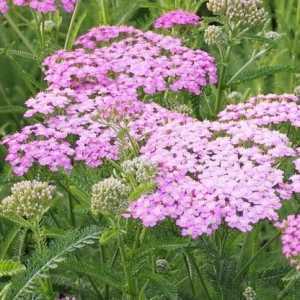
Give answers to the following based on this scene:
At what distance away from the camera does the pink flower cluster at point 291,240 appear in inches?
95.4

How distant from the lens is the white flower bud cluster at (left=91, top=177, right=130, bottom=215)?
7.72 ft

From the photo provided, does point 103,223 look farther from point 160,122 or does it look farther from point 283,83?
point 283,83

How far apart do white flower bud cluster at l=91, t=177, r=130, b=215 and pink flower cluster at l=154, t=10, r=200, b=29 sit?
57.3 inches

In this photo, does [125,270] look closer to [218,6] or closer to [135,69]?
[135,69]

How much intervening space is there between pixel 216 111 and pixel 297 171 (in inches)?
28.4

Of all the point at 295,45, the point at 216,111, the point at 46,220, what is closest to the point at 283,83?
the point at 295,45

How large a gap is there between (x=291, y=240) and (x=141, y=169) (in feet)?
1.73

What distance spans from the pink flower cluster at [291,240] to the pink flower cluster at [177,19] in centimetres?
141

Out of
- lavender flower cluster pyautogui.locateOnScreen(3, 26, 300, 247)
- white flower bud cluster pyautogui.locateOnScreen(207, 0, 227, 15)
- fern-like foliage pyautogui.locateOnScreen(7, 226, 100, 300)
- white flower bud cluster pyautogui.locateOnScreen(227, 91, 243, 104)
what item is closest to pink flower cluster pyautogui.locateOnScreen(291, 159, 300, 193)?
lavender flower cluster pyautogui.locateOnScreen(3, 26, 300, 247)

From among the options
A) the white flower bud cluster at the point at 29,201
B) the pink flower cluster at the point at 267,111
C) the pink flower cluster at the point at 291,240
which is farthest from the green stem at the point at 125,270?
the pink flower cluster at the point at 267,111

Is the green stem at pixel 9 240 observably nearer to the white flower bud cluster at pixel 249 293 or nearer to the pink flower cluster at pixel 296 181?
the white flower bud cluster at pixel 249 293

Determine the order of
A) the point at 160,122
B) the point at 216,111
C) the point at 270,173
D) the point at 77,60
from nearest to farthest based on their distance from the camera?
the point at 270,173
the point at 160,122
the point at 77,60
the point at 216,111

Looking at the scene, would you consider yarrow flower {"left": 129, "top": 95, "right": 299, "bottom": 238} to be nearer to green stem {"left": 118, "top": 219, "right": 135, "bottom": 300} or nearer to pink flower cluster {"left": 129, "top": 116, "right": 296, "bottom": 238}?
pink flower cluster {"left": 129, "top": 116, "right": 296, "bottom": 238}

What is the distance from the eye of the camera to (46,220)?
3.20 m
